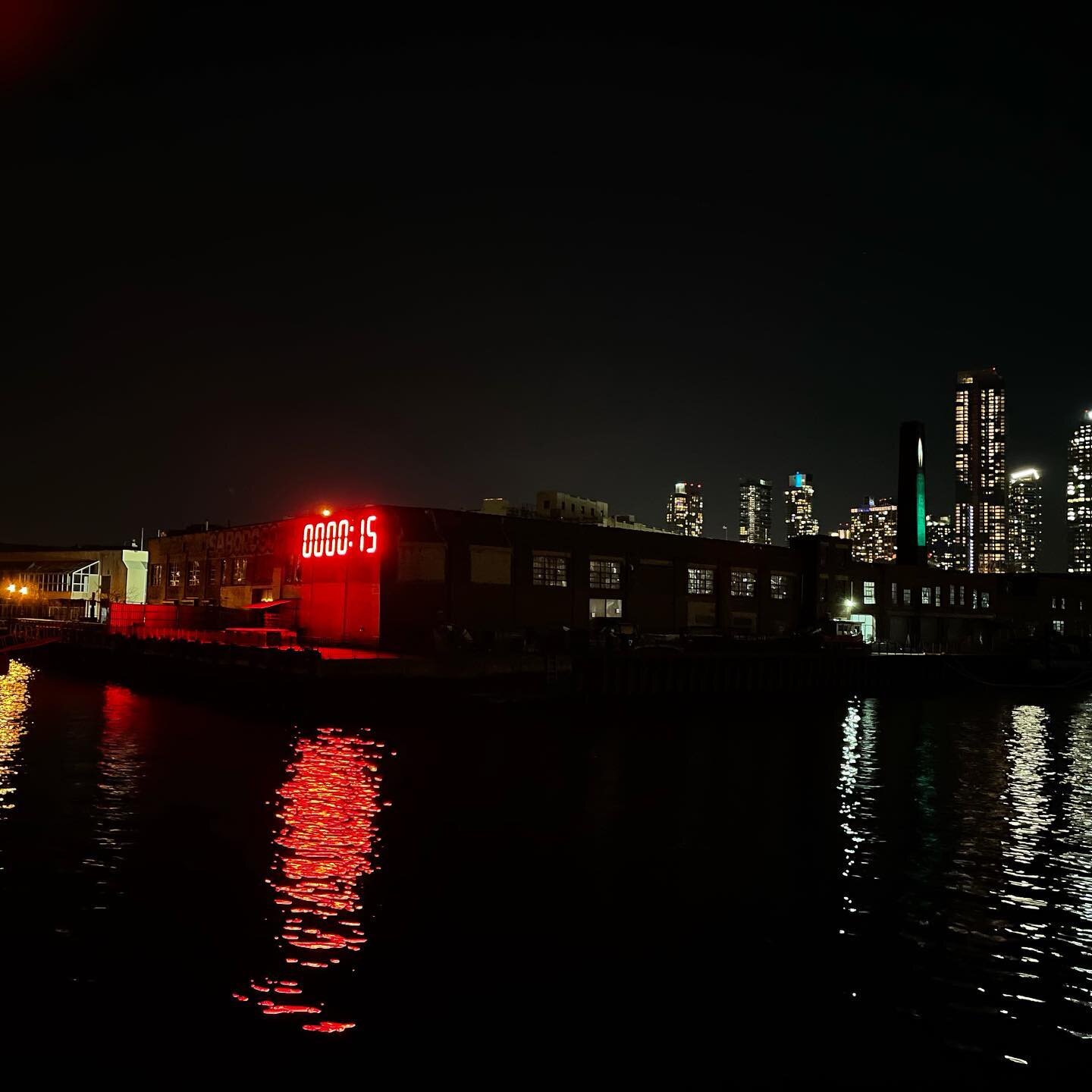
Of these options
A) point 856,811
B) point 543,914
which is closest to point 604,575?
point 856,811

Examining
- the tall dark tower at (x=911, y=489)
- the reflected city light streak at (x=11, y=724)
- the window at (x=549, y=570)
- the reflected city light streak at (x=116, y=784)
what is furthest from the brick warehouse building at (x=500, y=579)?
the tall dark tower at (x=911, y=489)

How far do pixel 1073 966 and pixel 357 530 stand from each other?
43.6 meters

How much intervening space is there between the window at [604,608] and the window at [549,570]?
263cm

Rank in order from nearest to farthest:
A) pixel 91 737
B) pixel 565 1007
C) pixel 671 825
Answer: pixel 565 1007 → pixel 671 825 → pixel 91 737

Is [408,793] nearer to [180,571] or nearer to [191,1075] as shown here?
[191,1075]

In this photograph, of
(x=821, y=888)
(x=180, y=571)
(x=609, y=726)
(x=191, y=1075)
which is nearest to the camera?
(x=191, y=1075)

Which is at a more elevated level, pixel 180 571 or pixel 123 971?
pixel 180 571

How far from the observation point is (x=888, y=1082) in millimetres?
10391

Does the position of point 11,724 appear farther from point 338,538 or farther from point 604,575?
point 604,575

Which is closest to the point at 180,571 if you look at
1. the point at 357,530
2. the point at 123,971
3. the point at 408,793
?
the point at 357,530

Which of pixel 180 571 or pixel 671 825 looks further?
pixel 180 571

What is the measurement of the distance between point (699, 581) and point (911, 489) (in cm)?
5353

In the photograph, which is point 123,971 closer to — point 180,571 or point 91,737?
point 91,737

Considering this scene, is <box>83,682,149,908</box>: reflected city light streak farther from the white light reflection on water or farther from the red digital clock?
the red digital clock
